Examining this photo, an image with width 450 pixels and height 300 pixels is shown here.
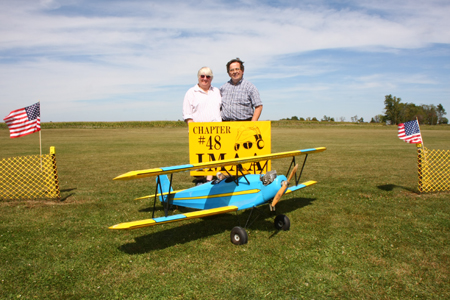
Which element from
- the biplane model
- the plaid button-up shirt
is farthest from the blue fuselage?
the plaid button-up shirt

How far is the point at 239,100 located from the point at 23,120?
6.52m

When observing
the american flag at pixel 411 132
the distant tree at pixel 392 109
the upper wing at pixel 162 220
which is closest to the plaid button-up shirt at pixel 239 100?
the upper wing at pixel 162 220

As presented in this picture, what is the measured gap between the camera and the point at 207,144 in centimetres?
697

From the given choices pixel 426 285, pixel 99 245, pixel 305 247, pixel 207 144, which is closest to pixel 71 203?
pixel 99 245

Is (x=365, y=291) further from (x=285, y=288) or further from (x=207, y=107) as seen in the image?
(x=207, y=107)

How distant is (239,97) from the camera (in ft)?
23.0

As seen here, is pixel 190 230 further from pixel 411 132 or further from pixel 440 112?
pixel 440 112

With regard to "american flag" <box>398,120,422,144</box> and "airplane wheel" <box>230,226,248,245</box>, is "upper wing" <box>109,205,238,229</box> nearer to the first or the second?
"airplane wheel" <box>230,226,248,245</box>

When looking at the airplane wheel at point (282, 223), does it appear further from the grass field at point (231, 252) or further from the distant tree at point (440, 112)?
the distant tree at point (440, 112)

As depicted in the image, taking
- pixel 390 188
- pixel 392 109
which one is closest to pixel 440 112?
pixel 392 109

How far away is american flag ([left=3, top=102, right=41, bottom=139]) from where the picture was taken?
329 inches

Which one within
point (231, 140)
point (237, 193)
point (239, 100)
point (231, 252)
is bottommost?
point (231, 252)

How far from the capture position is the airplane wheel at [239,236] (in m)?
4.85

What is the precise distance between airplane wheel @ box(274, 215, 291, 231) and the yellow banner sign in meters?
1.63
